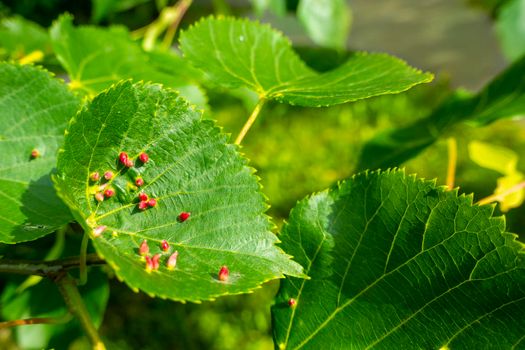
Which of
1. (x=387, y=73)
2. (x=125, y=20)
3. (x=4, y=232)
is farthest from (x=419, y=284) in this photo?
(x=125, y=20)

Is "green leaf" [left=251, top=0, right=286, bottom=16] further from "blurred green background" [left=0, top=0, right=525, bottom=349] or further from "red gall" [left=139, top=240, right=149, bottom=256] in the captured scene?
"red gall" [left=139, top=240, right=149, bottom=256]

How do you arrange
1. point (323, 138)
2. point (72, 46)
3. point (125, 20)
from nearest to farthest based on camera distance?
1. point (72, 46)
2. point (323, 138)
3. point (125, 20)

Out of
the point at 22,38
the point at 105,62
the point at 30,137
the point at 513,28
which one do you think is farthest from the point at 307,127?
the point at 30,137

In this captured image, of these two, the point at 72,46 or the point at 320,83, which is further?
the point at 72,46

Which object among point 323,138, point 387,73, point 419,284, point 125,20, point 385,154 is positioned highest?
point 387,73

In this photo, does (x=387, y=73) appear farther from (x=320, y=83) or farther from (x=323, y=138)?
(x=323, y=138)

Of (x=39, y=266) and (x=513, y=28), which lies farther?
(x=513, y=28)

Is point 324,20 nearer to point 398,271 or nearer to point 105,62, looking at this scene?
point 105,62
